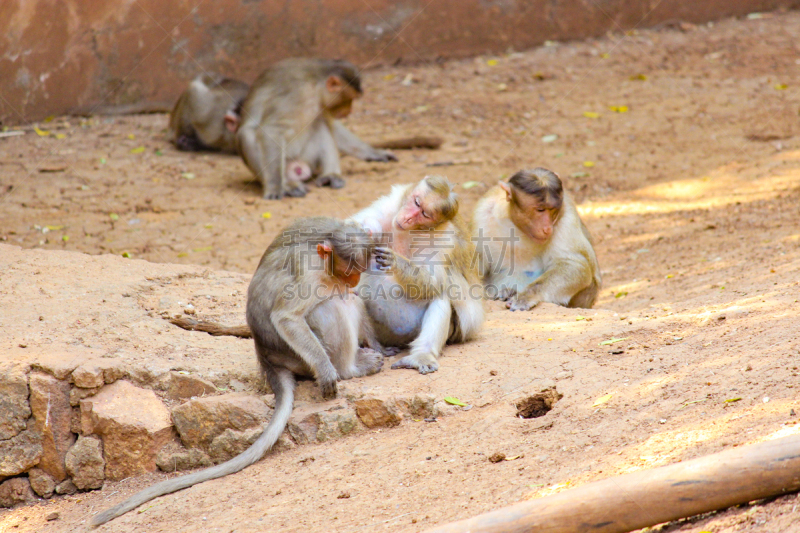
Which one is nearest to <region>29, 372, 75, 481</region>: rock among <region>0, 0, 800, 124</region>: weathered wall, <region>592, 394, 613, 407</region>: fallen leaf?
<region>592, 394, 613, 407</region>: fallen leaf

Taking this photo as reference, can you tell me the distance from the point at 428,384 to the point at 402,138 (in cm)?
699

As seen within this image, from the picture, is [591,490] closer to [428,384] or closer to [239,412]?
[428,384]

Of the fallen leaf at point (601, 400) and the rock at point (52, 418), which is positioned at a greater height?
the fallen leaf at point (601, 400)

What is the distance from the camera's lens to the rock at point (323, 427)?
4195 millimetres

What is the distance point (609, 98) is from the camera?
38.6 feet

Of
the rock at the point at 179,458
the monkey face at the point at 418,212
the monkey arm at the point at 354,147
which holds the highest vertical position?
the monkey face at the point at 418,212

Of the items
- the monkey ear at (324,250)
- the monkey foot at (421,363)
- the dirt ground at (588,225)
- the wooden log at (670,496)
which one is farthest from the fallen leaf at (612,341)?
the wooden log at (670,496)

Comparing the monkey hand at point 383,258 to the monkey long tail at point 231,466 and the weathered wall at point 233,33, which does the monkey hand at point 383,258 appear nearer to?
the monkey long tail at point 231,466

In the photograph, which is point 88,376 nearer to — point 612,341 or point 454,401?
point 454,401

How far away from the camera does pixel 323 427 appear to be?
4207 mm

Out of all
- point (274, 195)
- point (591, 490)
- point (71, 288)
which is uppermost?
point (591, 490)

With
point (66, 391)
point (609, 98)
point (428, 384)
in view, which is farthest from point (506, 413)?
point (609, 98)

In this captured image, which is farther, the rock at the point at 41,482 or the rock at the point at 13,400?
the rock at the point at 41,482

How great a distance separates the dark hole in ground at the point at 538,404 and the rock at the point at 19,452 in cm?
266
